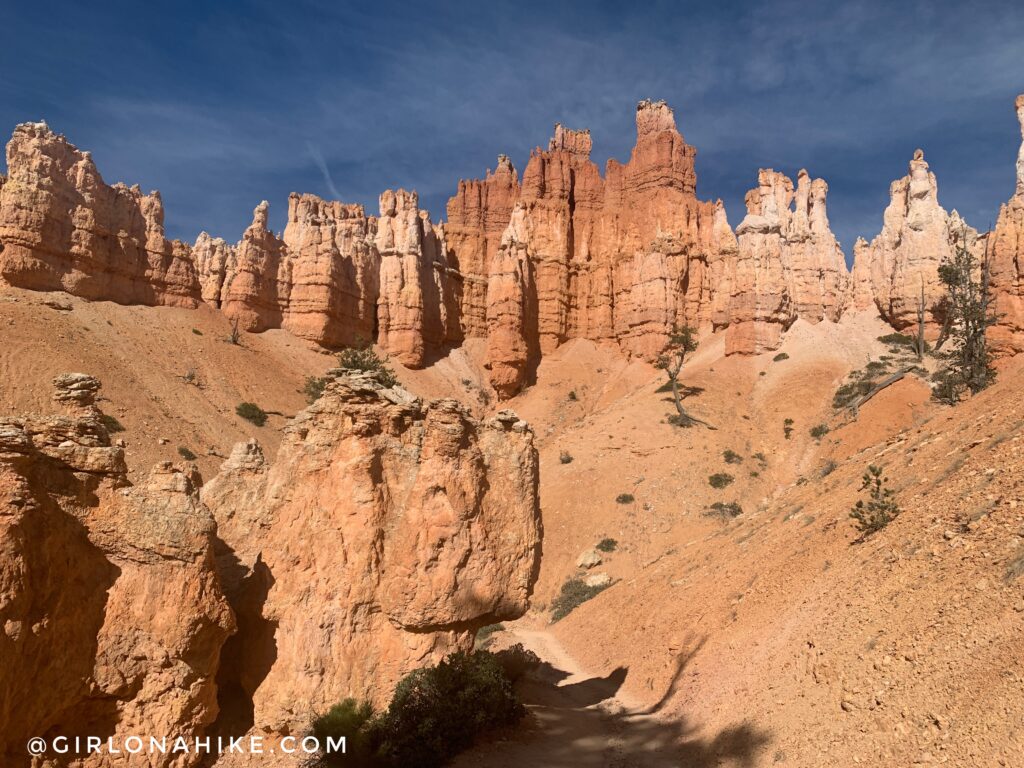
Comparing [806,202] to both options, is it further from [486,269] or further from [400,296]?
[400,296]

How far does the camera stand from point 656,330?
59188 millimetres

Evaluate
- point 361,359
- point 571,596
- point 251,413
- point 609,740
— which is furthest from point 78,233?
point 609,740

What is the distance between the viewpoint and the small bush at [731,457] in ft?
124

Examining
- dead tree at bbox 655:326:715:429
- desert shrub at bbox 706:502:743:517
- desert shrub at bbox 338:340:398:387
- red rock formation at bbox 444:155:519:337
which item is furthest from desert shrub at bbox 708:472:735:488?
red rock formation at bbox 444:155:519:337

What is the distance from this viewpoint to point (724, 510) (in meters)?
32.6

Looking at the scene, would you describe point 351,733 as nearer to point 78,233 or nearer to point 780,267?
point 78,233

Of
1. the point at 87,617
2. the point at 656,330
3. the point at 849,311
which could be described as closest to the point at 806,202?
the point at 849,311

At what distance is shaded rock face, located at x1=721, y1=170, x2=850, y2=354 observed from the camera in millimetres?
51156

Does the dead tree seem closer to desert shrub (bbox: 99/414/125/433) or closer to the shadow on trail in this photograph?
the shadow on trail

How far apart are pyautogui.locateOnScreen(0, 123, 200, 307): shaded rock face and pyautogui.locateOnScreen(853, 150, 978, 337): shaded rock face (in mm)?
55099

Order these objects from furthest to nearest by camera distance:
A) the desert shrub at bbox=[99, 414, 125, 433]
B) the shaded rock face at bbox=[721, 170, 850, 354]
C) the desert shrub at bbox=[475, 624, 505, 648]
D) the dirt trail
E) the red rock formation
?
the red rock formation, the shaded rock face at bbox=[721, 170, 850, 354], the desert shrub at bbox=[99, 414, 125, 433], the desert shrub at bbox=[475, 624, 505, 648], the dirt trail

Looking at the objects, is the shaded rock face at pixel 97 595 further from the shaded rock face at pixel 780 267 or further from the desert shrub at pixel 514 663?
the shaded rock face at pixel 780 267

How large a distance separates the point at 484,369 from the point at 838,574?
54.5m

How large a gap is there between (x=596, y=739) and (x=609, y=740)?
0.24m
